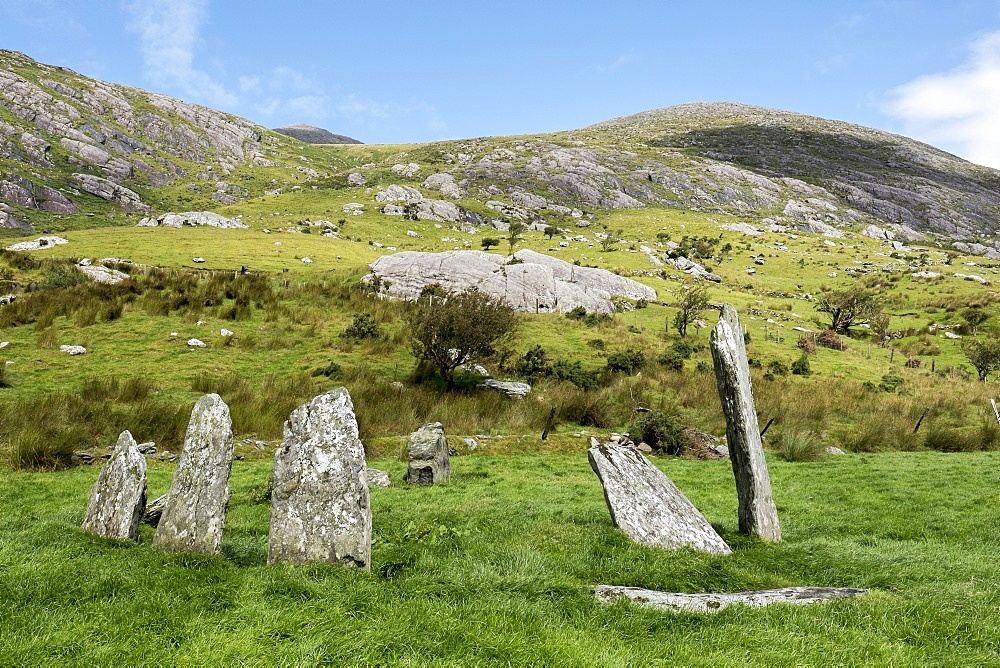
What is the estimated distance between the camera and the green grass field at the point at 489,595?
13.9 feet

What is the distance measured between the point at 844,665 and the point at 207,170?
171 m

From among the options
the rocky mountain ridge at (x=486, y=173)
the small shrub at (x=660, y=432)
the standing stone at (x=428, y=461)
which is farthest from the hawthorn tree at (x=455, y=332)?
the rocky mountain ridge at (x=486, y=173)

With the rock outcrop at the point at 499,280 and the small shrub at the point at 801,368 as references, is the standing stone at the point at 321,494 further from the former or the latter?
the rock outcrop at the point at 499,280

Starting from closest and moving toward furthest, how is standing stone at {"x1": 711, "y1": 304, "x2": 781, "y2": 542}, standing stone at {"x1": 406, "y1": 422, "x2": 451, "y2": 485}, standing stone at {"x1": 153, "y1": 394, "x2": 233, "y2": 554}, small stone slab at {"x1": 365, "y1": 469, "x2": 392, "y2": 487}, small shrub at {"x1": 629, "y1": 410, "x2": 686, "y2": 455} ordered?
standing stone at {"x1": 153, "y1": 394, "x2": 233, "y2": 554}
standing stone at {"x1": 711, "y1": 304, "x2": 781, "y2": 542}
small stone slab at {"x1": 365, "y1": 469, "x2": 392, "y2": 487}
standing stone at {"x1": 406, "y1": 422, "x2": 451, "y2": 485}
small shrub at {"x1": 629, "y1": 410, "x2": 686, "y2": 455}

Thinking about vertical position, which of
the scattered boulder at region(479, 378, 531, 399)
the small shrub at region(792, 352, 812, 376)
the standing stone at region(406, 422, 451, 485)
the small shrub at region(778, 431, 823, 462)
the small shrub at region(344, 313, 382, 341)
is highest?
the small shrub at region(344, 313, 382, 341)

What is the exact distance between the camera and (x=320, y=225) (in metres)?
66.6

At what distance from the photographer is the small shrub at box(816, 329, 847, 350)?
3322 cm

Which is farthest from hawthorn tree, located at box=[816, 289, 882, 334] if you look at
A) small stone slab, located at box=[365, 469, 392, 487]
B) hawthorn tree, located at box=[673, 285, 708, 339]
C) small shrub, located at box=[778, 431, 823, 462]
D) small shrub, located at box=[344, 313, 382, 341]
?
small stone slab, located at box=[365, 469, 392, 487]

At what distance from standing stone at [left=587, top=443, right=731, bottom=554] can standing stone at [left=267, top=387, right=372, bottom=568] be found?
387 centimetres

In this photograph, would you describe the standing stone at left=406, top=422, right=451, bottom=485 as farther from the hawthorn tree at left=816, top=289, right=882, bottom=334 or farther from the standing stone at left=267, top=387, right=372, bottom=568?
the hawthorn tree at left=816, top=289, right=882, bottom=334

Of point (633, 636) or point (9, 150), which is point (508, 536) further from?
point (9, 150)

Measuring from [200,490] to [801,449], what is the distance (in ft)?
53.7

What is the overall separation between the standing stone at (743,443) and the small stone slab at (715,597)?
2.38 m

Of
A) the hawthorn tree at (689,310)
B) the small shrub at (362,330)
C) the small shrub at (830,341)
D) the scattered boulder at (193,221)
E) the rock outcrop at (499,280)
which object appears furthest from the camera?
the scattered boulder at (193,221)
